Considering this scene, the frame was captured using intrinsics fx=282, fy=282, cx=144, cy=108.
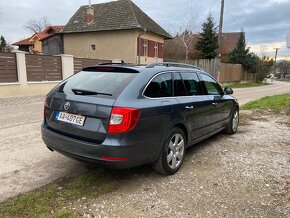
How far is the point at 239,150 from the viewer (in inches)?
216

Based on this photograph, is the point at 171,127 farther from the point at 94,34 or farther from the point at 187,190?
the point at 94,34

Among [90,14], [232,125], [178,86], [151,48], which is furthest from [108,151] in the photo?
[90,14]

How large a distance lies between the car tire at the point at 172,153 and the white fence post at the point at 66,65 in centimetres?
1230

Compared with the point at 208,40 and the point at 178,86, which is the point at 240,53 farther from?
the point at 178,86

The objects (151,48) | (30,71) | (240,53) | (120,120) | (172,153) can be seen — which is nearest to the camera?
(120,120)

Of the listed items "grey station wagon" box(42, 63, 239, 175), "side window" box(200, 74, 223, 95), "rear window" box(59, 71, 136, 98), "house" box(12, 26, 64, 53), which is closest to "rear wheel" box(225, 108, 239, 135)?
"side window" box(200, 74, 223, 95)

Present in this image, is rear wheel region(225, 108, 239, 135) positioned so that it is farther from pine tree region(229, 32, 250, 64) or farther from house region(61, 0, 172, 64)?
pine tree region(229, 32, 250, 64)

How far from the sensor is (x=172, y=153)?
4184mm

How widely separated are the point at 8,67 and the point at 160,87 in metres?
10.9

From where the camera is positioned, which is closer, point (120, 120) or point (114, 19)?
point (120, 120)

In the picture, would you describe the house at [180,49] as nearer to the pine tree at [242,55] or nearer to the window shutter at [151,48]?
the pine tree at [242,55]

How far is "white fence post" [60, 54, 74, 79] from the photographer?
1538 centimetres

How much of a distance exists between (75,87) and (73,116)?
20.6 inches

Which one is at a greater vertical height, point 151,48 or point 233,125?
point 151,48
